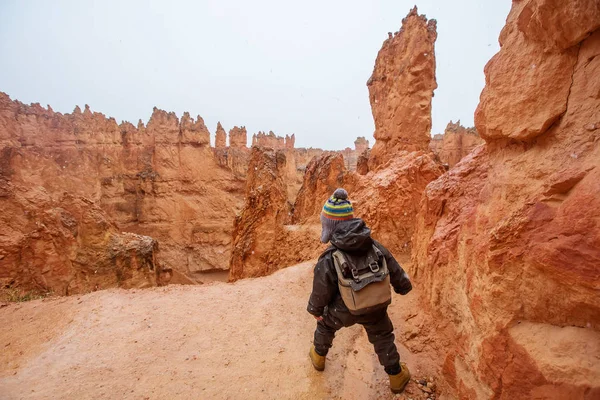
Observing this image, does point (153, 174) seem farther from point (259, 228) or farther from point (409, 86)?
point (409, 86)

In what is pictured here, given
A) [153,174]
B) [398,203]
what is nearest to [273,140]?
[153,174]

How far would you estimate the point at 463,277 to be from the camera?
2459mm

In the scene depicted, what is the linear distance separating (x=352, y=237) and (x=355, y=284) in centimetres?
35

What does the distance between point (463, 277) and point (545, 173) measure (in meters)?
1.04

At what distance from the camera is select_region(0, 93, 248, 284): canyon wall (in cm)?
1596

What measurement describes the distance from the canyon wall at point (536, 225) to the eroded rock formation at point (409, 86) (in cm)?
756

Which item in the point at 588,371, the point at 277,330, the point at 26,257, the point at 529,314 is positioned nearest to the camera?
the point at 588,371

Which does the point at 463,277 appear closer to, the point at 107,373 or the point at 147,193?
the point at 107,373

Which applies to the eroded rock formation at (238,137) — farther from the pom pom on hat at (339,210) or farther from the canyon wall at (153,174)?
the pom pom on hat at (339,210)

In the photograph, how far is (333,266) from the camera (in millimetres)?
2400

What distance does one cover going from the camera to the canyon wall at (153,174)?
1596cm

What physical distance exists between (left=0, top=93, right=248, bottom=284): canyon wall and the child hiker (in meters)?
16.2

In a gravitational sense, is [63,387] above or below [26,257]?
below

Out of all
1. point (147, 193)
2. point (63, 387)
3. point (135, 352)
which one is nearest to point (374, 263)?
point (135, 352)
